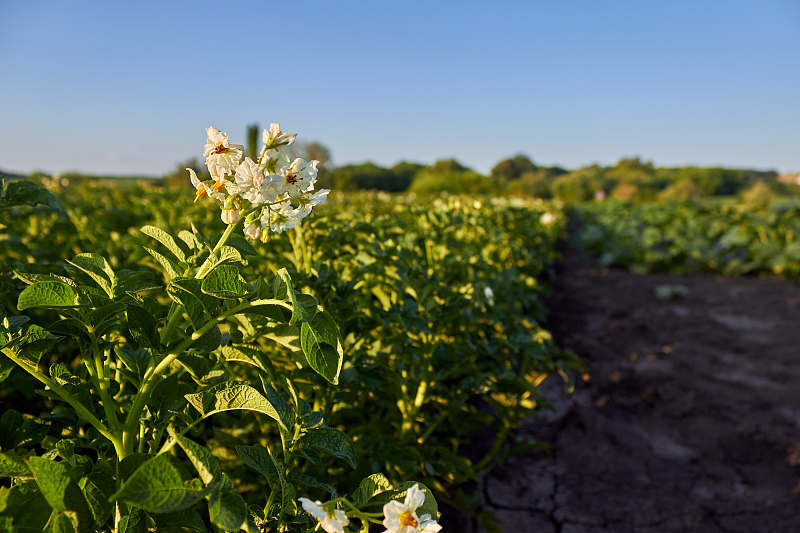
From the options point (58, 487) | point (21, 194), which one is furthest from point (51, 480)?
point (21, 194)

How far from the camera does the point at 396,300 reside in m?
1.99

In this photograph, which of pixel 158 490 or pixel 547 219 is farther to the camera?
pixel 547 219

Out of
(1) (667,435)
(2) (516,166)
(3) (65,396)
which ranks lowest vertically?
(1) (667,435)

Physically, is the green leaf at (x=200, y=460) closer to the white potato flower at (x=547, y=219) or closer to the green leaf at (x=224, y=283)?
the green leaf at (x=224, y=283)

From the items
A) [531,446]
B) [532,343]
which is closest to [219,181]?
[532,343]

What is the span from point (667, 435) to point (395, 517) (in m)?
2.68

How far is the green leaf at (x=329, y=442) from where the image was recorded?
2.95 feet

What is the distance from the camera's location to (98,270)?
2.99 ft

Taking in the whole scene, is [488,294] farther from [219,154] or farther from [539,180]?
[539,180]

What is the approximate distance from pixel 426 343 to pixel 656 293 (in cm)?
547

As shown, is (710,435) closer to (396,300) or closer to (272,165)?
(396,300)

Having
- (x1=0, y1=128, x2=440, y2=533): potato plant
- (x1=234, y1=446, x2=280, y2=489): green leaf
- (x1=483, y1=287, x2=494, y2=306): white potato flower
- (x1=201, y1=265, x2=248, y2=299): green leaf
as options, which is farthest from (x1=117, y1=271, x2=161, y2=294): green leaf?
(x1=483, y1=287, x2=494, y2=306): white potato flower

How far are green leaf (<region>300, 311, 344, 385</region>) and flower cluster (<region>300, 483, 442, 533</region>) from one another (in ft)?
0.59

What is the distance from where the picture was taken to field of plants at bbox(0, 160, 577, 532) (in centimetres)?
75
